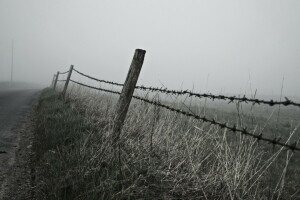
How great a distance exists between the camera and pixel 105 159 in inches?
118

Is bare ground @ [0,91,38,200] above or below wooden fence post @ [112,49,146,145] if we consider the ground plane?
below

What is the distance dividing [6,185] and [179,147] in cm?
212

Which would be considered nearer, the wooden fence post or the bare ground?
the bare ground

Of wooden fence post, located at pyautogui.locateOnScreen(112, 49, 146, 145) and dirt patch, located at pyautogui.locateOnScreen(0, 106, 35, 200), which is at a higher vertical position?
wooden fence post, located at pyautogui.locateOnScreen(112, 49, 146, 145)

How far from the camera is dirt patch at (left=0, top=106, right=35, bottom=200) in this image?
277 cm

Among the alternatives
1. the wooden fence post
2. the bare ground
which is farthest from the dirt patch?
the wooden fence post

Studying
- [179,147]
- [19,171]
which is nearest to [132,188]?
[179,147]

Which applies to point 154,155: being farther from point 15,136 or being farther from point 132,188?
point 15,136

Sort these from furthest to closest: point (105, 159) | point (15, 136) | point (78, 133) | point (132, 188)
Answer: point (15, 136), point (78, 133), point (105, 159), point (132, 188)

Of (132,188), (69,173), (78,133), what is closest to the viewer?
(132,188)

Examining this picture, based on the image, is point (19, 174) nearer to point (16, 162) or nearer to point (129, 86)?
point (16, 162)

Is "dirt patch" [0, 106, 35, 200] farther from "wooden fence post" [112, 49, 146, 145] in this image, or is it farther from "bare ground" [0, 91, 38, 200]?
"wooden fence post" [112, 49, 146, 145]

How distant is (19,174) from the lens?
10.6 feet

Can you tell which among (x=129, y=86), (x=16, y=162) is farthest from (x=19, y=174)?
(x=129, y=86)
